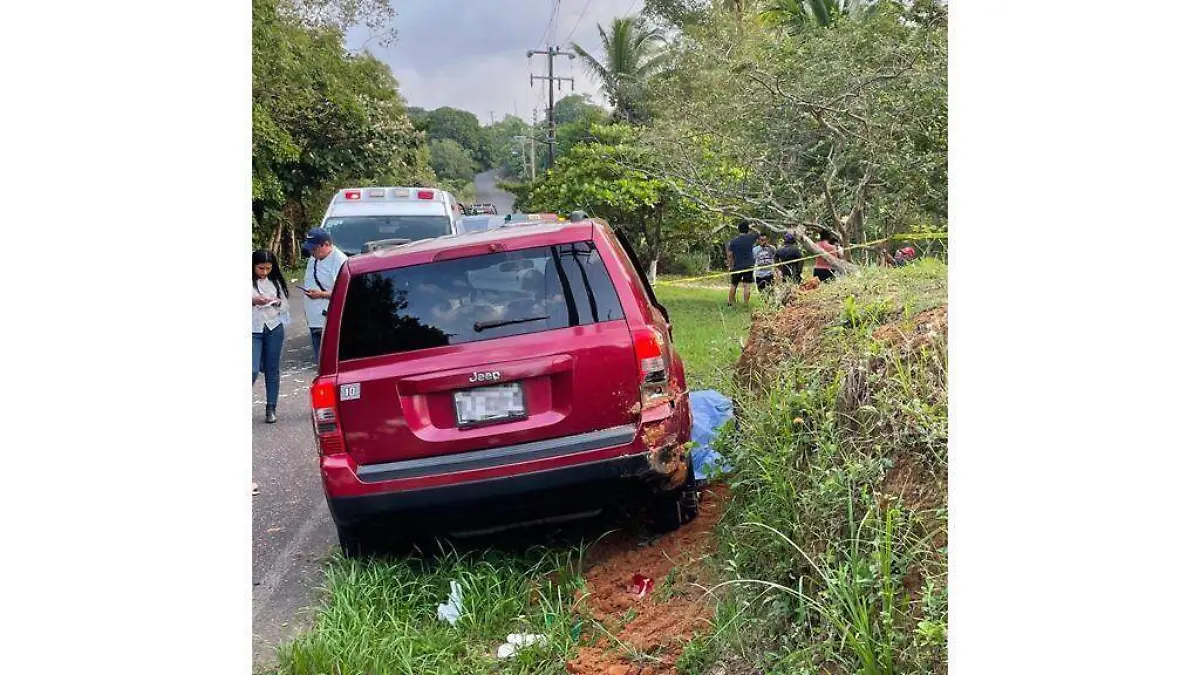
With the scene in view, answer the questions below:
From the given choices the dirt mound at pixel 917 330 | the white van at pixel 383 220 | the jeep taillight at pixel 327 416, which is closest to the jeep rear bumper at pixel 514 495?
the jeep taillight at pixel 327 416

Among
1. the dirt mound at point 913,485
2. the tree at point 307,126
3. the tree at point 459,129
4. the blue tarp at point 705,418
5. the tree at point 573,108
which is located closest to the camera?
the dirt mound at point 913,485

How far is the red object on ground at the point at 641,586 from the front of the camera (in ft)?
12.2

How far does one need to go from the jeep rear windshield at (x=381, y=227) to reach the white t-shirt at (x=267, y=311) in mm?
3475

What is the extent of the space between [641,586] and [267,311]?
4.36m

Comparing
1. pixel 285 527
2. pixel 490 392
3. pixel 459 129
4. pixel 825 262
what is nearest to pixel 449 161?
pixel 459 129

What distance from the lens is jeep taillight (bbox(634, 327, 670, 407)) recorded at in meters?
3.73

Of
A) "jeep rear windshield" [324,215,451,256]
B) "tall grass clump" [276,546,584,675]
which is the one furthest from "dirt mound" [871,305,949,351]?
"jeep rear windshield" [324,215,451,256]

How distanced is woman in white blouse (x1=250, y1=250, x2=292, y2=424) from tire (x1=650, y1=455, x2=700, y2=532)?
395cm

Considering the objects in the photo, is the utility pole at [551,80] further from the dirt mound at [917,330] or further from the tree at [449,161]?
the dirt mound at [917,330]

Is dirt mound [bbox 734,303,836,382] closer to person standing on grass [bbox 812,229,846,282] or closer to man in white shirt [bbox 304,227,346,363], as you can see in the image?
person standing on grass [bbox 812,229,846,282]

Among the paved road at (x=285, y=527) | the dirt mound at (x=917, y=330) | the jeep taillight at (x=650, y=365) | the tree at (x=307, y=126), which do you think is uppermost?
the tree at (x=307, y=126)

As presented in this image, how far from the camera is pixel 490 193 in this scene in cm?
3934

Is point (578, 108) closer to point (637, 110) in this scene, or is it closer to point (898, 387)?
point (637, 110)

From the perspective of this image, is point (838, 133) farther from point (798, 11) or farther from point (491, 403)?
point (798, 11)
